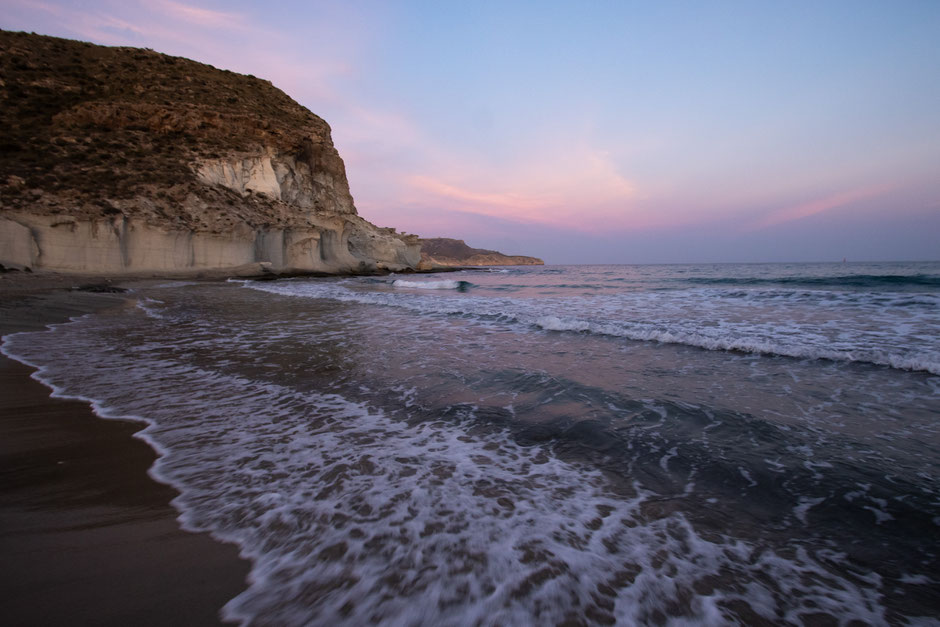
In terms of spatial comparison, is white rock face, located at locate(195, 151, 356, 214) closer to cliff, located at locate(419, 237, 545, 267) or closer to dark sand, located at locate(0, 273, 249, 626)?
dark sand, located at locate(0, 273, 249, 626)

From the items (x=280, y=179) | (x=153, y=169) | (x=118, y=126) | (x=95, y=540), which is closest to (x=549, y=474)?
(x=95, y=540)

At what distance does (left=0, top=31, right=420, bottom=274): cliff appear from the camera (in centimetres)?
1812

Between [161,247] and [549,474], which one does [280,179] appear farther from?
[549,474]

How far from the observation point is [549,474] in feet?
8.00

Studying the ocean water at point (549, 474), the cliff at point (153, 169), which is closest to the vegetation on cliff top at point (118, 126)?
the cliff at point (153, 169)

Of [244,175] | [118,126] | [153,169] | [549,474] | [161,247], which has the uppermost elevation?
[118,126]

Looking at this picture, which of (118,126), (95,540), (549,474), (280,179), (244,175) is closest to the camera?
(95,540)

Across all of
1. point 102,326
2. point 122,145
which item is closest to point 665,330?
point 102,326

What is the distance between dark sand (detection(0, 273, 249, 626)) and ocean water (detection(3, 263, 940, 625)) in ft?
0.43

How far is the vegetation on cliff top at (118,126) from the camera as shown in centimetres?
1891

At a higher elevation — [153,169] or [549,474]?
[153,169]

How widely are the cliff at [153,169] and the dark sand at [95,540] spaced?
21.8 m

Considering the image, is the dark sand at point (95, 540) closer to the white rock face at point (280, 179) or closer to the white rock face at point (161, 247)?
the white rock face at point (161, 247)

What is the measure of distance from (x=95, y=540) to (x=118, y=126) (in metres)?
32.1
